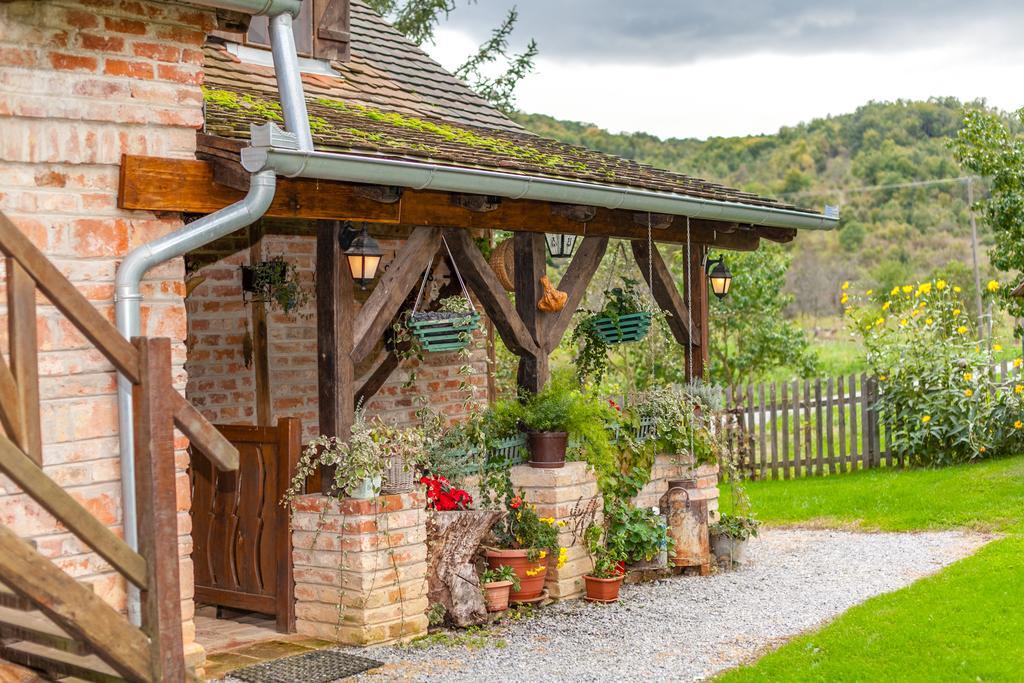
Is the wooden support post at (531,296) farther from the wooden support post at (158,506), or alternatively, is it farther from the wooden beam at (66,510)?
the wooden beam at (66,510)

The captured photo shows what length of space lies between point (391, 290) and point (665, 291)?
9.57 ft

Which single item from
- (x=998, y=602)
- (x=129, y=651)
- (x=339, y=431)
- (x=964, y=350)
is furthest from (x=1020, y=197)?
(x=129, y=651)

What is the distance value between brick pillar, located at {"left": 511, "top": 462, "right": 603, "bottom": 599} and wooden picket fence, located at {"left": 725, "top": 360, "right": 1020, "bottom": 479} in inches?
226

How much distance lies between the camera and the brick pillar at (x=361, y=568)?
20.9 ft

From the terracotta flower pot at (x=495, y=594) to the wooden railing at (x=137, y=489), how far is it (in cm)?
326

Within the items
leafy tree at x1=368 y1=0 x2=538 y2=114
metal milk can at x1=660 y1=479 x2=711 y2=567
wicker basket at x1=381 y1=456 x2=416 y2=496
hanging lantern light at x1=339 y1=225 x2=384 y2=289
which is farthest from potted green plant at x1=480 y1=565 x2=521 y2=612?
leafy tree at x1=368 y1=0 x2=538 y2=114

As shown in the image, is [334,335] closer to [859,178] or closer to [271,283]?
[271,283]

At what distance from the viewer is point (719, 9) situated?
115 feet

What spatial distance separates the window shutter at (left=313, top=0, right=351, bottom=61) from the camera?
28.3 ft

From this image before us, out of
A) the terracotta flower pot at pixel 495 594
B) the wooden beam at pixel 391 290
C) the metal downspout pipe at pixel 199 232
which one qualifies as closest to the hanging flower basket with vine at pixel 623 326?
the wooden beam at pixel 391 290

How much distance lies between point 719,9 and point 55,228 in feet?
107

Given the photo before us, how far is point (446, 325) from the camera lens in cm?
717

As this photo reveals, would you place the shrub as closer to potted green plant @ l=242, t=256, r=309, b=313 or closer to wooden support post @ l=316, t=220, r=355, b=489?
potted green plant @ l=242, t=256, r=309, b=313


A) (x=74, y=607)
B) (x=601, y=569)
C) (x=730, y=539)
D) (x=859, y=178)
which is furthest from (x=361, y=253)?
(x=859, y=178)
